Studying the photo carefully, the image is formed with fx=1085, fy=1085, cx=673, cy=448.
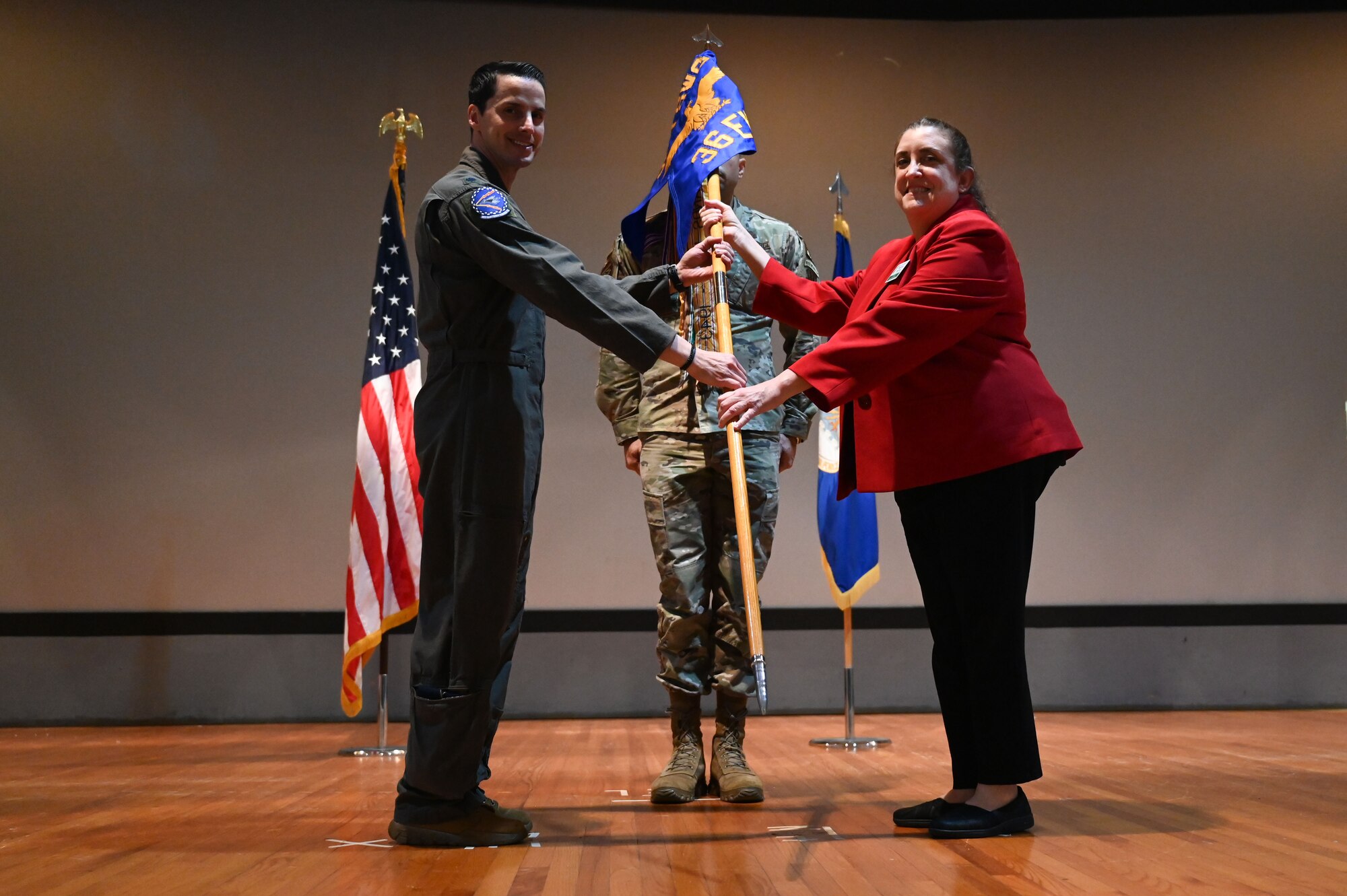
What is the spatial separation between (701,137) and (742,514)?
107cm

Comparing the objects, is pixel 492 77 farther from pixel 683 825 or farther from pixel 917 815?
pixel 917 815

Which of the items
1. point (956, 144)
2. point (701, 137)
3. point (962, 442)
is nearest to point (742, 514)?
point (962, 442)

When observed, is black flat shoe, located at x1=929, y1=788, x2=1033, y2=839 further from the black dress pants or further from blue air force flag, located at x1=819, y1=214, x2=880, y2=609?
blue air force flag, located at x1=819, y1=214, x2=880, y2=609

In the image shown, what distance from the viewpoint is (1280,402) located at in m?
5.46

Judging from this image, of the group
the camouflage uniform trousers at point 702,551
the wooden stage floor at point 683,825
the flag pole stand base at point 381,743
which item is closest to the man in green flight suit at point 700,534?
the camouflage uniform trousers at point 702,551

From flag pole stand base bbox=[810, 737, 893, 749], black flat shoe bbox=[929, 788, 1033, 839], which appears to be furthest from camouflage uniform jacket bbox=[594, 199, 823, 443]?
flag pole stand base bbox=[810, 737, 893, 749]

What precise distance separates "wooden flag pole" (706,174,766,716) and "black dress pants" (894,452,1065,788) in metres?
0.40

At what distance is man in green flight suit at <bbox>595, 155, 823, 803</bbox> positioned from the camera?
9.17 ft

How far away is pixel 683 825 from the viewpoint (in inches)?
92.5

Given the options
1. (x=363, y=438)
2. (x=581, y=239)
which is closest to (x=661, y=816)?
(x=363, y=438)

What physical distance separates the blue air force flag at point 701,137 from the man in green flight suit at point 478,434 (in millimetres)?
595

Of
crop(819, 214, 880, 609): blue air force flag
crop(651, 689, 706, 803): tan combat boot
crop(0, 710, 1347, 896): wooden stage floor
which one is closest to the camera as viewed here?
crop(0, 710, 1347, 896): wooden stage floor

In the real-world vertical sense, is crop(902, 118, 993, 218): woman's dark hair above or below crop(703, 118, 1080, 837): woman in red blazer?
above

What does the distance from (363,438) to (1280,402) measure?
444 cm
